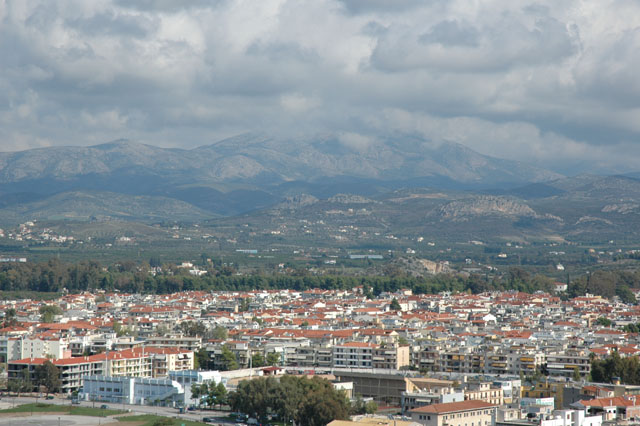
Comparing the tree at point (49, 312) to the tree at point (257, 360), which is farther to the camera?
the tree at point (49, 312)

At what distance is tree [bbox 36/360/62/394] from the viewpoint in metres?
64.2

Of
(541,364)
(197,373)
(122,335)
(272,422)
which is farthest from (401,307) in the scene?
(272,422)

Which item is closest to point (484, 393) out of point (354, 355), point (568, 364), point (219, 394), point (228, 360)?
point (219, 394)

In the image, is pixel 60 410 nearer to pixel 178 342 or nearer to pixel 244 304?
pixel 178 342

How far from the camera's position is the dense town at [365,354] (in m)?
52.3

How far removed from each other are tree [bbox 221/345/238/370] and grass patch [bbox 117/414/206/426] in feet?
49.2

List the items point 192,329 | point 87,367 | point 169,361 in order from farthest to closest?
point 192,329
point 169,361
point 87,367

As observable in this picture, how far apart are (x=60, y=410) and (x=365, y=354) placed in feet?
66.7

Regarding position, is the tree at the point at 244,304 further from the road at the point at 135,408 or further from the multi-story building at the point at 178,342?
the road at the point at 135,408

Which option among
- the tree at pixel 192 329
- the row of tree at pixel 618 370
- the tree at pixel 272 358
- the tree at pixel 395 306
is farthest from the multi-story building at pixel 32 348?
the tree at pixel 395 306

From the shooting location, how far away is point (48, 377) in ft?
211

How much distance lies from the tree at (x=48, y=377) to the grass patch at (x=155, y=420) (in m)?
10.3

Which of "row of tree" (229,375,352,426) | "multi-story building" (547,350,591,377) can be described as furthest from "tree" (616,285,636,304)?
"row of tree" (229,375,352,426)

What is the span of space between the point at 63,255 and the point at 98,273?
174 ft
